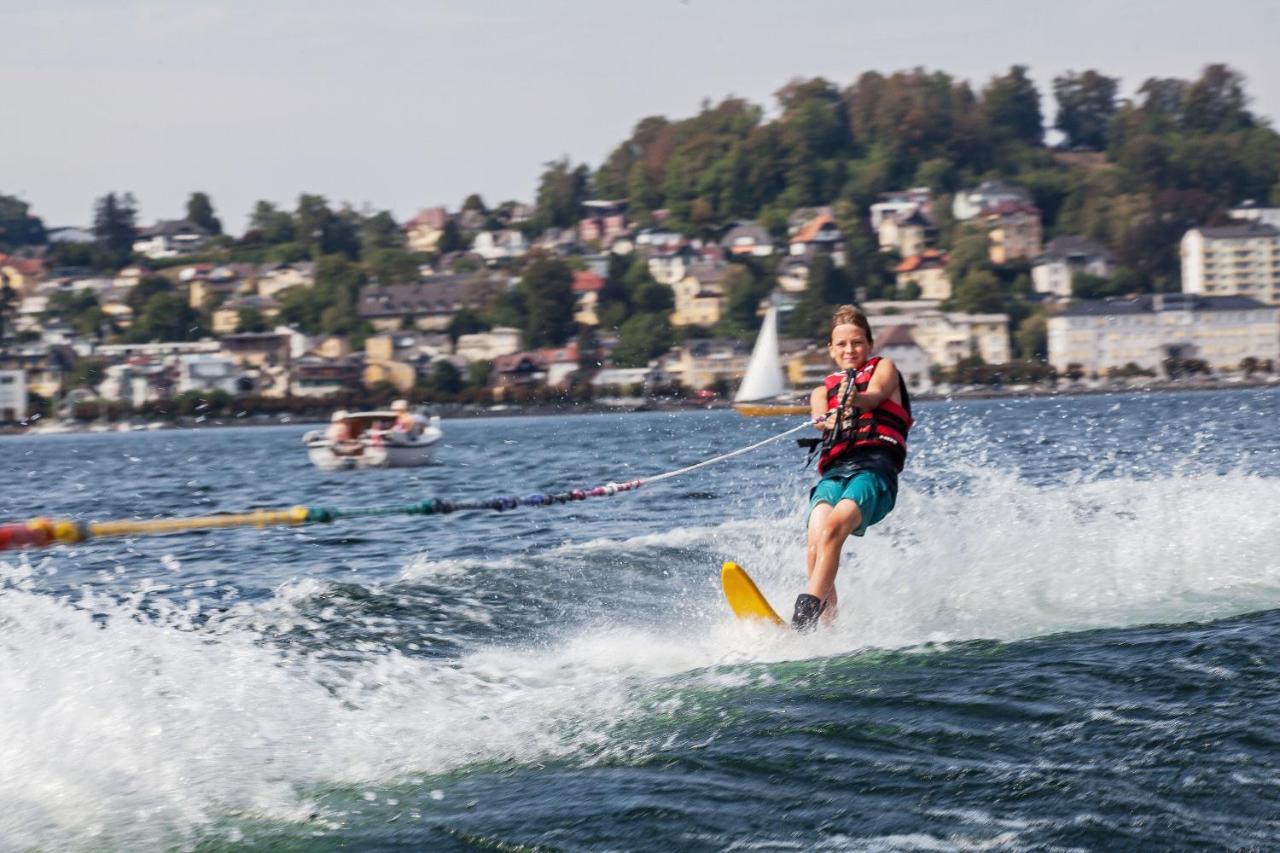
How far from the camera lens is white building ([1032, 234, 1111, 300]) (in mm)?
146750

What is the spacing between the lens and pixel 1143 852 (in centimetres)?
475

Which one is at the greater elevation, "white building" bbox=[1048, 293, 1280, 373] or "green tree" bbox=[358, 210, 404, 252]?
"green tree" bbox=[358, 210, 404, 252]

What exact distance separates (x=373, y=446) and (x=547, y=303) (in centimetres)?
10641

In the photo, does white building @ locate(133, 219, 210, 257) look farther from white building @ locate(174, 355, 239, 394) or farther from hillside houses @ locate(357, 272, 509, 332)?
white building @ locate(174, 355, 239, 394)

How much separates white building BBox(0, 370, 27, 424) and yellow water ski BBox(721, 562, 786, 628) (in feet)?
433

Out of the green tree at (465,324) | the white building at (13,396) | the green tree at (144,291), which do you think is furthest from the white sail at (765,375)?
the green tree at (144,291)

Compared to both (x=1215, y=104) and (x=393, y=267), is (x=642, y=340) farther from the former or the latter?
(x=1215, y=104)

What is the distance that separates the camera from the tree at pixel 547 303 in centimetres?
14200

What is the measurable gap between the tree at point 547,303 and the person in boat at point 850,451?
13349 cm

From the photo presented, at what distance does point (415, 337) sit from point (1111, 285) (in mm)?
58845

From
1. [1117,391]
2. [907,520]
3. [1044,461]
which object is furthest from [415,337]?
[907,520]

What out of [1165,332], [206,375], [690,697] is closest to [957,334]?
[1165,332]

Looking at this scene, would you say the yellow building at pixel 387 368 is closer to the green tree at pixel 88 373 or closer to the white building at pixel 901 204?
the green tree at pixel 88 373

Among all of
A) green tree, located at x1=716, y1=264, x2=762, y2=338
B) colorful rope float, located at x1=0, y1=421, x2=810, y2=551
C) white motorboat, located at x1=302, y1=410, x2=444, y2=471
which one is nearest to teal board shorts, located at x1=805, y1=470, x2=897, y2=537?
colorful rope float, located at x1=0, y1=421, x2=810, y2=551
